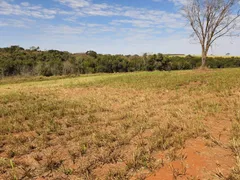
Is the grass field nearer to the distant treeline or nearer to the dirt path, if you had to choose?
the dirt path

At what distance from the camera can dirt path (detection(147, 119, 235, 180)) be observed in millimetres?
3147

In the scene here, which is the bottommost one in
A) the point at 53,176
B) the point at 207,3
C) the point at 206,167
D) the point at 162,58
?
the point at 53,176

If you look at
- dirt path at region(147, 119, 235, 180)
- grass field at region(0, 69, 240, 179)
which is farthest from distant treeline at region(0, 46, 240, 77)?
dirt path at region(147, 119, 235, 180)

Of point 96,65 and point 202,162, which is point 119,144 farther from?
point 96,65

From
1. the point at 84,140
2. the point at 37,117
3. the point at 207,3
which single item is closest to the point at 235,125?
the point at 84,140

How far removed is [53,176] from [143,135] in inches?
90.2

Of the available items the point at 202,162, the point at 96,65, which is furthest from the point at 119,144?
Result: the point at 96,65

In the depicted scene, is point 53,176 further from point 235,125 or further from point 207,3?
point 207,3

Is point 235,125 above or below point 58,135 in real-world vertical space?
above

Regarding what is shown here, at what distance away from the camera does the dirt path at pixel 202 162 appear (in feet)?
10.3

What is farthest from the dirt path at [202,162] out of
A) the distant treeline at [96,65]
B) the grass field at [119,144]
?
the distant treeline at [96,65]

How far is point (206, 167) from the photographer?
3318mm

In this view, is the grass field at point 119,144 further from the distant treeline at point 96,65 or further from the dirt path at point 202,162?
the distant treeline at point 96,65

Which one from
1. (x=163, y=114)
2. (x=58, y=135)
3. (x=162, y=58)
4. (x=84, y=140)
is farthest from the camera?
(x=162, y=58)
